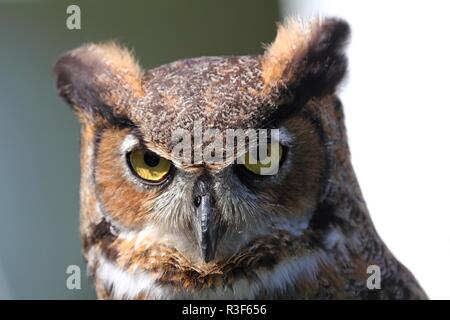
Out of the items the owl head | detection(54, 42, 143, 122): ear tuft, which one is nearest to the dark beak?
the owl head

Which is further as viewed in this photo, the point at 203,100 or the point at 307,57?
the point at 307,57

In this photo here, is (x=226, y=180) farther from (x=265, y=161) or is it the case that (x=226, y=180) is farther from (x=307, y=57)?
(x=307, y=57)

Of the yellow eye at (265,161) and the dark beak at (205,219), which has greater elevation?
the yellow eye at (265,161)

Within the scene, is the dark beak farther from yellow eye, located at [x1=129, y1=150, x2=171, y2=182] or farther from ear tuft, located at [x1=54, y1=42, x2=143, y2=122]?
ear tuft, located at [x1=54, y1=42, x2=143, y2=122]

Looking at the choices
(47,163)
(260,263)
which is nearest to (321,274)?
(260,263)

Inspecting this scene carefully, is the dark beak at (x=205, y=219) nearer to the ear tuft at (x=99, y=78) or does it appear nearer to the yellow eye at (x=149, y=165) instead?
the yellow eye at (x=149, y=165)

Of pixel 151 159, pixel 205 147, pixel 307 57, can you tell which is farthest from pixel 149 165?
pixel 307 57

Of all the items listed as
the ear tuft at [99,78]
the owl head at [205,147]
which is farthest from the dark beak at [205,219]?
the ear tuft at [99,78]
